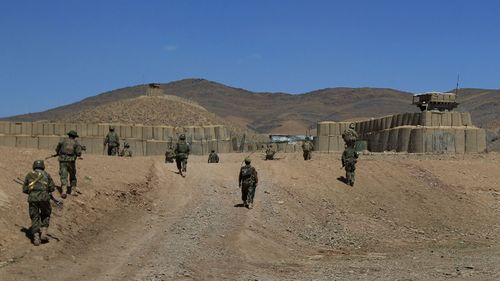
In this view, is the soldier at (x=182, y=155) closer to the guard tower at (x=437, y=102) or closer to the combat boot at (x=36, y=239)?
the combat boot at (x=36, y=239)

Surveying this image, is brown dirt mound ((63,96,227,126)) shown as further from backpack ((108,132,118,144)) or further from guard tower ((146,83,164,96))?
backpack ((108,132,118,144))

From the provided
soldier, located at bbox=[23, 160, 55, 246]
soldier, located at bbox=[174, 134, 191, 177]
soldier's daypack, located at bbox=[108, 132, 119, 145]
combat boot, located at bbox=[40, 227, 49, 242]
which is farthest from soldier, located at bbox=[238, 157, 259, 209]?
soldier's daypack, located at bbox=[108, 132, 119, 145]

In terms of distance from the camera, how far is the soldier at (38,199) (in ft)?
40.0

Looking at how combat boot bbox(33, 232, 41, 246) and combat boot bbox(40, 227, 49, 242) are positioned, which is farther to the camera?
combat boot bbox(40, 227, 49, 242)

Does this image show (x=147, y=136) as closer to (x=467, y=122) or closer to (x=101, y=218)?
(x=467, y=122)

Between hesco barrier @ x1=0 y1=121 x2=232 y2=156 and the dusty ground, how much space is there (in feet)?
58.6

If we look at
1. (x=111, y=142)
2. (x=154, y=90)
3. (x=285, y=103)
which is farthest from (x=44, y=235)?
(x=285, y=103)

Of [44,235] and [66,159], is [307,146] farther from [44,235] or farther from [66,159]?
[44,235]

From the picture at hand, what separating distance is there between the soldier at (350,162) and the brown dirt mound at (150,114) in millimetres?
38131

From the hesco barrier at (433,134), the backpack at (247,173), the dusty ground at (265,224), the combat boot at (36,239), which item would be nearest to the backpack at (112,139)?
the dusty ground at (265,224)

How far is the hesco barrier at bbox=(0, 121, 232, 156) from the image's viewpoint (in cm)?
4109

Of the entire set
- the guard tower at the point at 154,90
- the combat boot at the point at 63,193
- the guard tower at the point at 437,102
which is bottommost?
the combat boot at the point at 63,193

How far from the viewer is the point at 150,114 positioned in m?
63.7

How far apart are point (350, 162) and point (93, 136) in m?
23.5
